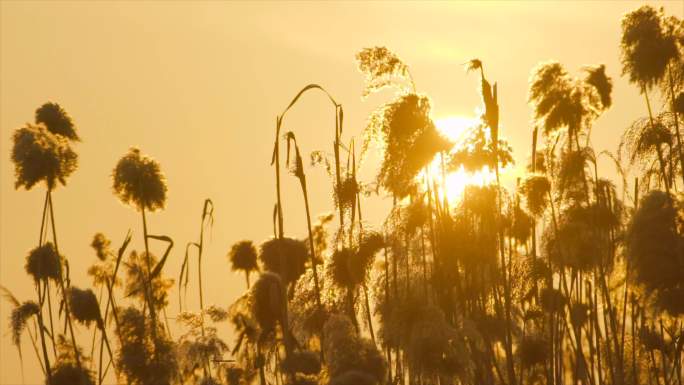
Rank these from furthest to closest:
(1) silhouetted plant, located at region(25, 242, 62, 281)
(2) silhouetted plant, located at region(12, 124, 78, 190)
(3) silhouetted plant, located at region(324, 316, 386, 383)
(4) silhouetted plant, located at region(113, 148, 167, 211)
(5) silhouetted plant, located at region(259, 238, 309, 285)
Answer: (1) silhouetted plant, located at region(25, 242, 62, 281) → (4) silhouetted plant, located at region(113, 148, 167, 211) → (2) silhouetted plant, located at region(12, 124, 78, 190) → (5) silhouetted plant, located at region(259, 238, 309, 285) → (3) silhouetted plant, located at region(324, 316, 386, 383)

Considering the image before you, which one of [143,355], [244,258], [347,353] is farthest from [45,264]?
[347,353]

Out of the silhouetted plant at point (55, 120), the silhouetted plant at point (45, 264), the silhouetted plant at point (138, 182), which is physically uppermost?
the silhouetted plant at point (55, 120)

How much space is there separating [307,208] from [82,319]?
657 centimetres

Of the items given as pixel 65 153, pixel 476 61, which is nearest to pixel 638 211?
pixel 476 61

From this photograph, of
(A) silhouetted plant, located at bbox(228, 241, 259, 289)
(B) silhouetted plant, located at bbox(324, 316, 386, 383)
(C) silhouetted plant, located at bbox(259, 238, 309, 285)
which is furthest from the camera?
(A) silhouetted plant, located at bbox(228, 241, 259, 289)

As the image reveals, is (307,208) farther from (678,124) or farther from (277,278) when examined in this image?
(678,124)

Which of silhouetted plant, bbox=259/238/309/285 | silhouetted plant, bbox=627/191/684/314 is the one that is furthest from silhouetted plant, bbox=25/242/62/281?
silhouetted plant, bbox=627/191/684/314

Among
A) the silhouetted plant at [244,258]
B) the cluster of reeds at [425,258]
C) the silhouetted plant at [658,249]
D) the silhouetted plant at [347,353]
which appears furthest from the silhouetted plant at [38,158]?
the silhouetted plant at [658,249]

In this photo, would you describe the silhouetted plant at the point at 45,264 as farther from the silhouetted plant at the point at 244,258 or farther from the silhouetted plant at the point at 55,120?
the silhouetted plant at the point at 244,258

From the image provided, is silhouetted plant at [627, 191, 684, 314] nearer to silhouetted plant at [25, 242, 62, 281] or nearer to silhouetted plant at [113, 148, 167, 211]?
silhouetted plant at [113, 148, 167, 211]

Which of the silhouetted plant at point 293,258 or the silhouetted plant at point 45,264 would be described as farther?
the silhouetted plant at point 45,264

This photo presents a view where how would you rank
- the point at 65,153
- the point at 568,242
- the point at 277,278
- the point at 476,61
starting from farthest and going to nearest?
1. the point at 568,242
2. the point at 65,153
3. the point at 476,61
4. the point at 277,278

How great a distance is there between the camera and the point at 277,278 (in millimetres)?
10656

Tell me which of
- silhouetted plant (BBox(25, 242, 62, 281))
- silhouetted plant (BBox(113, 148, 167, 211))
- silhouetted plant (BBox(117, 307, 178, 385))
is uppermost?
silhouetted plant (BBox(113, 148, 167, 211))
